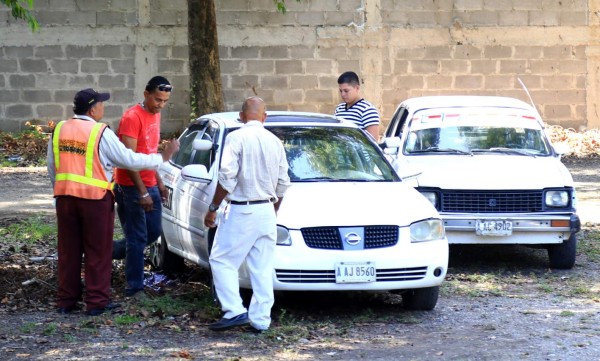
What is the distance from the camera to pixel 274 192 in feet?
27.1

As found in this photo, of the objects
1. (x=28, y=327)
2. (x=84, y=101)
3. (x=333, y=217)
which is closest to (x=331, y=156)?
(x=333, y=217)

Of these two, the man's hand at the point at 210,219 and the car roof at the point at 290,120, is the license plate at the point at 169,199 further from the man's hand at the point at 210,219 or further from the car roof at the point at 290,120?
the man's hand at the point at 210,219

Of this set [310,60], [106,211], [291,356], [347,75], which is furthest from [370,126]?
[310,60]

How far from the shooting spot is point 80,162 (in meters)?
8.53

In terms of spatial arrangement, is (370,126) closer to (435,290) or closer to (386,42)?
(435,290)

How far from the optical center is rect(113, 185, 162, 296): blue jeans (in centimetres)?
923

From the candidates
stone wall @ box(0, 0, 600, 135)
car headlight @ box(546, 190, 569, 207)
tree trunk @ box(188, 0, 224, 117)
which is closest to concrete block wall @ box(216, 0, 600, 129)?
stone wall @ box(0, 0, 600, 135)

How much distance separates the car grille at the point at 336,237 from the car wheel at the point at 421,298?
58 cm

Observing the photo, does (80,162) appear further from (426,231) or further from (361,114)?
(361,114)

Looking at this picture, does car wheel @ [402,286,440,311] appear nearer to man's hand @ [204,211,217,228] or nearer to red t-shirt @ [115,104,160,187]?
man's hand @ [204,211,217,228]

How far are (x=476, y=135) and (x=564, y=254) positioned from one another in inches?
70.1

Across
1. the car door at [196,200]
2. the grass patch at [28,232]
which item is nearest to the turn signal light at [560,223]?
the car door at [196,200]

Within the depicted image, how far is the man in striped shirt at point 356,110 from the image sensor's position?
38.6ft

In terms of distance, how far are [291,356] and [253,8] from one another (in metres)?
14.1
